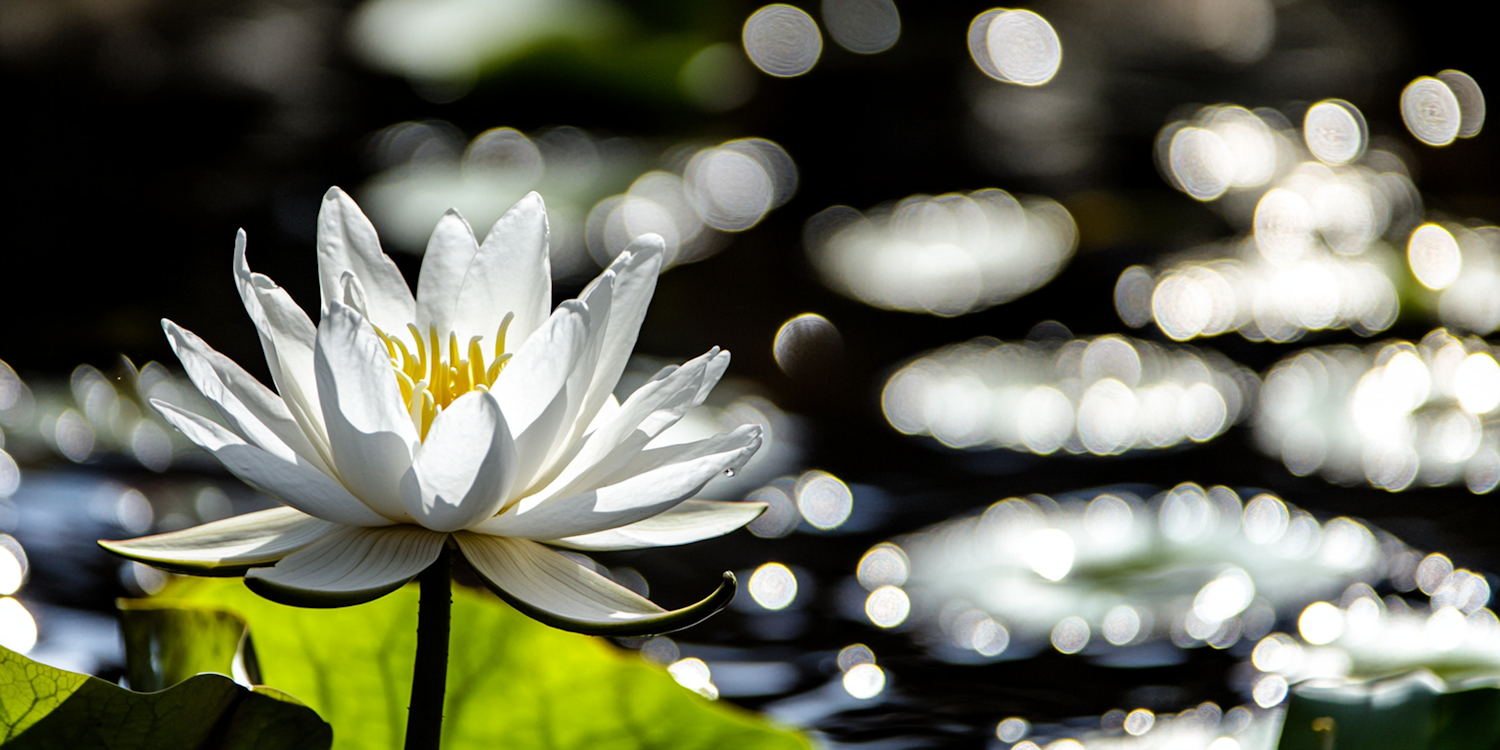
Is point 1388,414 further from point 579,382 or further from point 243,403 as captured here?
point 243,403

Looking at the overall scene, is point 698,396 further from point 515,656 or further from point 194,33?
point 194,33

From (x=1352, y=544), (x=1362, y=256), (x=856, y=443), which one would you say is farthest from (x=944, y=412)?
(x=1362, y=256)

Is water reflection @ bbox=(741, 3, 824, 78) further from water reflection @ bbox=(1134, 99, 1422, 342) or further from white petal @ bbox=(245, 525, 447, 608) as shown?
white petal @ bbox=(245, 525, 447, 608)

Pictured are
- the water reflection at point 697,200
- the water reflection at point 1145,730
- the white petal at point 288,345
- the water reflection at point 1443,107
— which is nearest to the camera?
the white petal at point 288,345

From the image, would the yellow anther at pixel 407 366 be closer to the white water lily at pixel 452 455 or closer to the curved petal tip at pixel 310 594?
the white water lily at pixel 452 455

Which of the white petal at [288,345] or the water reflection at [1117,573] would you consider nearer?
the white petal at [288,345]

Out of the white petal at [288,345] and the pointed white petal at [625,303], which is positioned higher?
the pointed white petal at [625,303]

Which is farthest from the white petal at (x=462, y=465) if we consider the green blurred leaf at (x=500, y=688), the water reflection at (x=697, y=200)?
the water reflection at (x=697, y=200)
